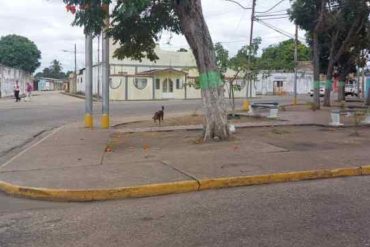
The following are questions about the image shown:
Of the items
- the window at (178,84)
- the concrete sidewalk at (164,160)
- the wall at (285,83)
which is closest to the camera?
the concrete sidewalk at (164,160)

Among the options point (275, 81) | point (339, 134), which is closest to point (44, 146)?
point (339, 134)

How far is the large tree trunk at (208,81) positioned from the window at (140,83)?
40328mm

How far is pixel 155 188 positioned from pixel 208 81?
5.96 metres

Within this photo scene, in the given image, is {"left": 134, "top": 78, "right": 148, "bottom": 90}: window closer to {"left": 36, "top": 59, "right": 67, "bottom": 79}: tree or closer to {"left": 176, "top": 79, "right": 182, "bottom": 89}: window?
{"left": 176, "top": 79, "right": 182, "bottom": 89}: window

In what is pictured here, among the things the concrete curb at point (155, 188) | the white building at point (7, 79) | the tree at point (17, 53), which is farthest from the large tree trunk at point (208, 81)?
the tree at point (17, 53)

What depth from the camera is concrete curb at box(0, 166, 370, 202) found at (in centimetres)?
795

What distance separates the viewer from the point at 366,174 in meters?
9.65

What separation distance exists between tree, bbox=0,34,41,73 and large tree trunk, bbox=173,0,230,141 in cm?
8516

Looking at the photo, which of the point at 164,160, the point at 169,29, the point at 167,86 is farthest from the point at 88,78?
the point at 167,86

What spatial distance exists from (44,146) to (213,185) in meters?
6.28

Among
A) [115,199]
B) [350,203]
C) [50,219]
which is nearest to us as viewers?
[50,219]

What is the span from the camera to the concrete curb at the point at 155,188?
7.95 metres

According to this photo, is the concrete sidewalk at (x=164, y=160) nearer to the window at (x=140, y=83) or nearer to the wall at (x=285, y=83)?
the window at (x=140, y=83)

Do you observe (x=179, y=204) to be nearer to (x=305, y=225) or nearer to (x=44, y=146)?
(x=305, y=225)
